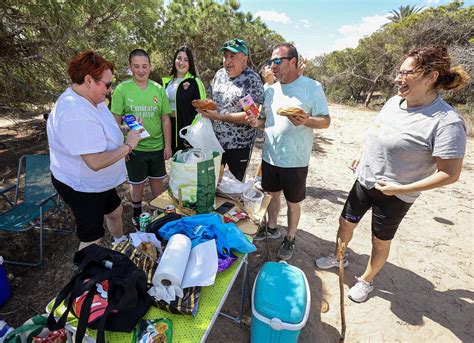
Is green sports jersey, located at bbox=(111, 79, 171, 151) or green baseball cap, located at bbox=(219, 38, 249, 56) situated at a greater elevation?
green baseball cap, located at bbox=(219, 38, 249, 56)

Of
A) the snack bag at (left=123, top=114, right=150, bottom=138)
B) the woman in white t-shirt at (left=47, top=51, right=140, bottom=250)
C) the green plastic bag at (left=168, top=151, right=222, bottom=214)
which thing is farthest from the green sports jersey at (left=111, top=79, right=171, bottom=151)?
the green plastic bag at (left=168, top=151, right=222, bottom=214)

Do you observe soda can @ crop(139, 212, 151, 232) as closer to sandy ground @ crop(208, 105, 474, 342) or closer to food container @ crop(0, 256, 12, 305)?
sandy ground @ crop(208, 105, 474, 342)

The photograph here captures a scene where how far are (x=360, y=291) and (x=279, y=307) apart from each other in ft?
4.11

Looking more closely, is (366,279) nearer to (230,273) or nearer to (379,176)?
(379,176)

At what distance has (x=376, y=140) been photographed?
2.00 meters

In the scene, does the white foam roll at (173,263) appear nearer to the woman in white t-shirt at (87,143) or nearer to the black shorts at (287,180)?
the woman in white t-shirt at (87,143)

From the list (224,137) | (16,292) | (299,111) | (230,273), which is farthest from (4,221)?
(299,111)

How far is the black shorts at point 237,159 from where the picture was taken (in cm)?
284

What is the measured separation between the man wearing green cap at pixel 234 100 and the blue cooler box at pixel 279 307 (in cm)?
137

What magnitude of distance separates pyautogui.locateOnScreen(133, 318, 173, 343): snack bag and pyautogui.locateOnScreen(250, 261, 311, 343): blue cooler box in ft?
2.36

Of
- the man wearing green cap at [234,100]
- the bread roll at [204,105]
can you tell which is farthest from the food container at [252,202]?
the bread roll at [204,105]

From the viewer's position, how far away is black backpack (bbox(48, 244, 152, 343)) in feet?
3.55

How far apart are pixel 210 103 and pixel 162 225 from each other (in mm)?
1234

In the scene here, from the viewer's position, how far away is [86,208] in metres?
2.00
